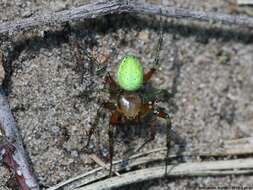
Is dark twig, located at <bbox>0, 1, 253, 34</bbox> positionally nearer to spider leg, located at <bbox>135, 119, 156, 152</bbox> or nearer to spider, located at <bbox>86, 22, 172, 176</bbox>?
spider, located at <bbox>86, 22, 172, 176</bbox>

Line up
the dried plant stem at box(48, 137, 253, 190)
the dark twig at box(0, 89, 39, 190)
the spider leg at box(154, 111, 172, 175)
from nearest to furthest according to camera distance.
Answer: the dark twig at box(0, 89, 39, 190) < the dried plant stem at box(48, 137, 253, 190) < the spider leg at box(154, 111, 172, 175)

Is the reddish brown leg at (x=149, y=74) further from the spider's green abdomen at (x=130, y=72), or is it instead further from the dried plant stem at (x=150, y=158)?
the dried plant stem at (x=150, y=158)

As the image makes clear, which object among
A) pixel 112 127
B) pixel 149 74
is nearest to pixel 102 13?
pixel 149 74

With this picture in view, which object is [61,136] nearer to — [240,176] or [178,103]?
[178,103]

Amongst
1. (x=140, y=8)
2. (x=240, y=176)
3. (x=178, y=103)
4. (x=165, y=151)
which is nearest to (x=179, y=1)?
(x=140, y=8)

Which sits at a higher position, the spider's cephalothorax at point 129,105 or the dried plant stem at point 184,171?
the spider's cephalothorax at point 129,105

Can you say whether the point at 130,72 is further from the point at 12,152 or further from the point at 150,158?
the point at 12,152

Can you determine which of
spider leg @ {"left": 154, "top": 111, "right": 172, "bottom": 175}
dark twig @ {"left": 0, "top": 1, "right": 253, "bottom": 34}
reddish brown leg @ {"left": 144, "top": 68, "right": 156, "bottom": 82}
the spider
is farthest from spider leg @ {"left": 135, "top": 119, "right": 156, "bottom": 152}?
dark twig @ {"left": 0, "top": 1, "right": 253, "bottom": 34}

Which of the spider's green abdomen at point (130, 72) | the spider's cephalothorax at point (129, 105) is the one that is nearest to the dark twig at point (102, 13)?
the spider's green abdomen at point (130, 72)
